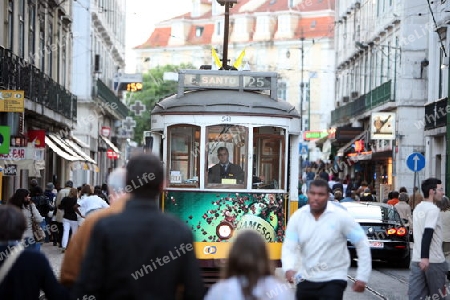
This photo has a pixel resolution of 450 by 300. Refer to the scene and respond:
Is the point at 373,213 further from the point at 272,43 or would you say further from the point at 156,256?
the point at 272,43

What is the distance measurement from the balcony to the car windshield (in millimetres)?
24137

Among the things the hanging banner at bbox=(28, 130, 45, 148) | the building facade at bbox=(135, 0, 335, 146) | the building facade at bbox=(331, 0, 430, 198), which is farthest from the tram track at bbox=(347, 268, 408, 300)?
the building facade at bbox=(135, 0, 335, 146)

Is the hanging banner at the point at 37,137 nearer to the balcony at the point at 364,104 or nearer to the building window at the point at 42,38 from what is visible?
the building window at the point at 42,38

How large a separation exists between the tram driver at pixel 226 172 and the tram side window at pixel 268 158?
245 millimetres

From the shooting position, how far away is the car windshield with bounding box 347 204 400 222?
2200 centimetres

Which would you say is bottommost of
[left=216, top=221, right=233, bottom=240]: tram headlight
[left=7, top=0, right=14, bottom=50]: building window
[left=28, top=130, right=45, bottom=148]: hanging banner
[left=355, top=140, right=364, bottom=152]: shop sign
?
[left=216, top=221, right=233, bottom=240]: tram headlight

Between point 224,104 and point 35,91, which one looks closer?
point 224,104

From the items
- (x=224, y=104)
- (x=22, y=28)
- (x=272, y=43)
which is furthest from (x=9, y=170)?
(x=272, y=43)

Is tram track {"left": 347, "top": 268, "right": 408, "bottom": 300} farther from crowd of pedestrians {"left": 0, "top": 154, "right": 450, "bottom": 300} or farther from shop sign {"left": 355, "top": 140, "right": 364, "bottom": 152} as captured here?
shop sign {"left": 355, "top": 140, "right": 364, "bottom": 152}

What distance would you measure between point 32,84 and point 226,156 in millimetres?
17340

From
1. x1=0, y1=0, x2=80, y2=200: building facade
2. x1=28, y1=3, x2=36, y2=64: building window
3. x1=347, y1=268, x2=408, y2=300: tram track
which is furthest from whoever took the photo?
x1=28, y1=3, x2=36, y2=64: building window

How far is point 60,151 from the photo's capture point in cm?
3775

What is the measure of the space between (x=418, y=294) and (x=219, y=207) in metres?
4.74

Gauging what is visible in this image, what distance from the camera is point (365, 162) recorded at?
5525 centimetres
